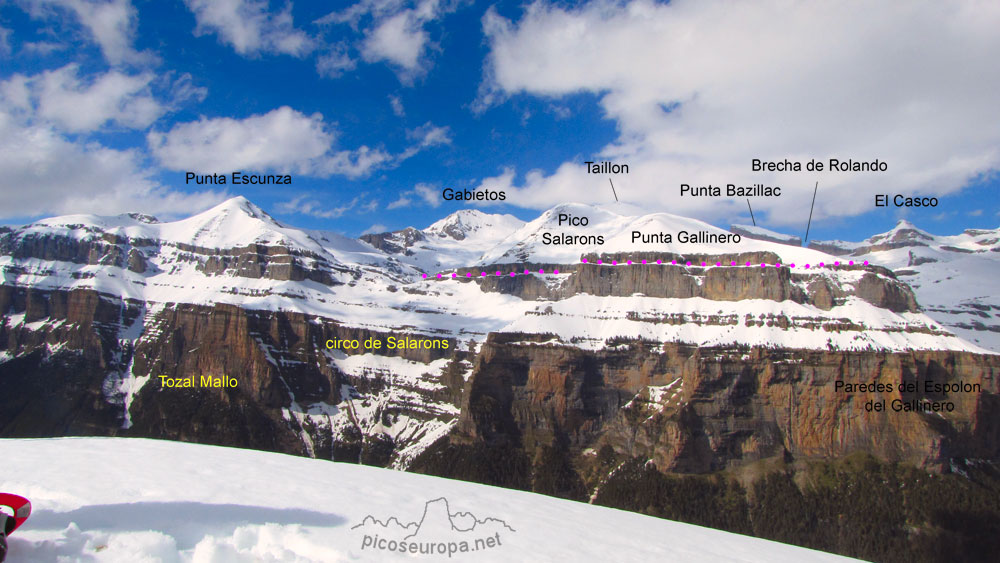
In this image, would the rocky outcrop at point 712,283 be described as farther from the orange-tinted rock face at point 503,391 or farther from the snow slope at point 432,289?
the orange-tinted rock face at point 503,391

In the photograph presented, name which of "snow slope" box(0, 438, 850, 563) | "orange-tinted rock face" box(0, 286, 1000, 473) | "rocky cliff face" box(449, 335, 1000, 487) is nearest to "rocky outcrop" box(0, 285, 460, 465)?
"orange-tinted rock face" box(0, 286, 1000, 473)

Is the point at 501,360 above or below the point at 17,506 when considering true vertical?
below

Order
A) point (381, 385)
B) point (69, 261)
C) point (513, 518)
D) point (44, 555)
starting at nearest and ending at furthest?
point (44, 555), point (513, 518), point (381, 385), point (69, 261)

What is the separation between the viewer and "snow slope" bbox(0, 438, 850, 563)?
8.21 metres

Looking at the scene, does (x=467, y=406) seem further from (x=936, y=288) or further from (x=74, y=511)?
(x=936, y=288)

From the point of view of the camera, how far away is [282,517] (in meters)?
9.46

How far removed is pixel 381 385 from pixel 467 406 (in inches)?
1298

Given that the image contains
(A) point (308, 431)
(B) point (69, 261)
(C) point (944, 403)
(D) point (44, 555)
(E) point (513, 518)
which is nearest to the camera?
(D) point (44, 555)

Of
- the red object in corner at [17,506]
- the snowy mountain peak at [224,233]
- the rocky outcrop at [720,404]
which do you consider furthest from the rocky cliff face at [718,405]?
the red object in corner at [17,506]

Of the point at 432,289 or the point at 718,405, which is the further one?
the point at 432,289

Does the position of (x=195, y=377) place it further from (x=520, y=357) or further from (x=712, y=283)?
(x=712, y=283)

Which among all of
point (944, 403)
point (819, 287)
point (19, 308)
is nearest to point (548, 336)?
point (819, 287)

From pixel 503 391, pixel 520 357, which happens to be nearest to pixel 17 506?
pixel 503 391

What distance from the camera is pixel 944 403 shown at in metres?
99.4
